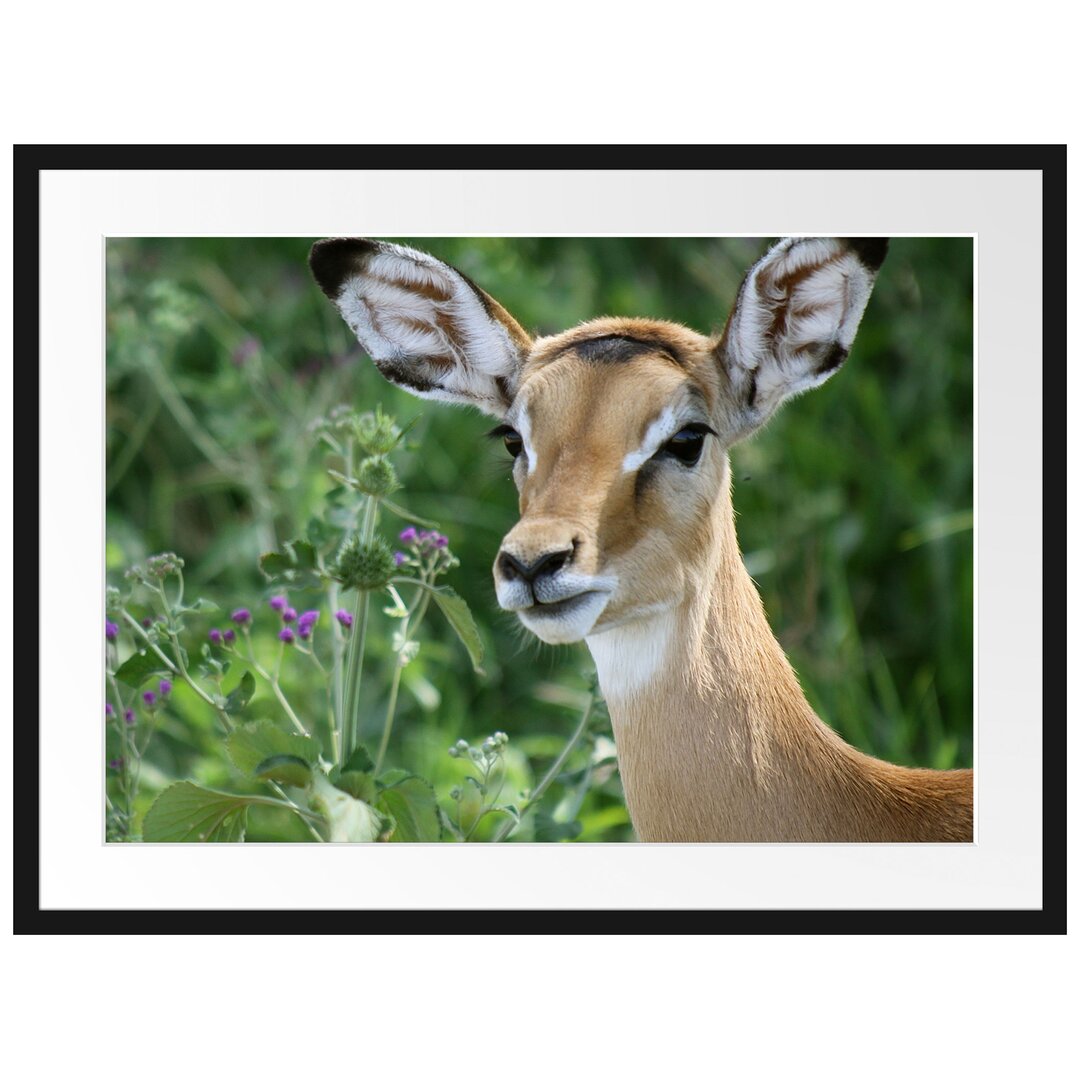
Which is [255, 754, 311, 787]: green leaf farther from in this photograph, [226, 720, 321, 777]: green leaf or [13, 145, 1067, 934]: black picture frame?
[13, 145, 1067, 934]: black picture frame

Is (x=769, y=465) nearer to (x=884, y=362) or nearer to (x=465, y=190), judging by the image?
(x=884, y=362)

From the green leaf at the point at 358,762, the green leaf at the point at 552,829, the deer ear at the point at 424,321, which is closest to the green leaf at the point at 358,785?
the green leaf at the point at 358,762

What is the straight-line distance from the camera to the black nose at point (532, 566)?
251 centimetres

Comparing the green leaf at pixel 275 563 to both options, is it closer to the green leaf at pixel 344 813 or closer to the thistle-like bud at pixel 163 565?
the thistle-like bud at pixel 163 565

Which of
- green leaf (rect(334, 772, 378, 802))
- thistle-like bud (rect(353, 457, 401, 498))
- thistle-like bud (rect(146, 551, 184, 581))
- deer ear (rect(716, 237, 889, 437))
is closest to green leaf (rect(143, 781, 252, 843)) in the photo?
green leaf (rect(334, 772, 378, 802))

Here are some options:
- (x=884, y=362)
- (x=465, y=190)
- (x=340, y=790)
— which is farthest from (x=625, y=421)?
(x=884, y=362)

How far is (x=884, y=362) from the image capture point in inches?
231

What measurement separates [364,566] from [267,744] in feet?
1.28

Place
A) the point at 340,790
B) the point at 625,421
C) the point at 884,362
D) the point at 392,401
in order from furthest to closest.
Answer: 1. the point at 884,362
2. the point at 392,401
3. the point at 340,790
4. the point at 625,421

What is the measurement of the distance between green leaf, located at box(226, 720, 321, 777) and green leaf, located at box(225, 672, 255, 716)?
115 mm

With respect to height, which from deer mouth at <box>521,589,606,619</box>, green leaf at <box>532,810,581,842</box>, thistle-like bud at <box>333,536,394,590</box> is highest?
thistle-like bud at <box>333,536,394,590</box>

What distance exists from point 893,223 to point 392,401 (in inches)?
98.5

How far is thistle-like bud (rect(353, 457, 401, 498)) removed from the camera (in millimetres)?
2965

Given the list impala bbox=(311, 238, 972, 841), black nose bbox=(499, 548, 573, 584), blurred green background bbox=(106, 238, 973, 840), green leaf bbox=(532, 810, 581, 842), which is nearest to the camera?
black nose bbox=(499, 548, 573, 584)
